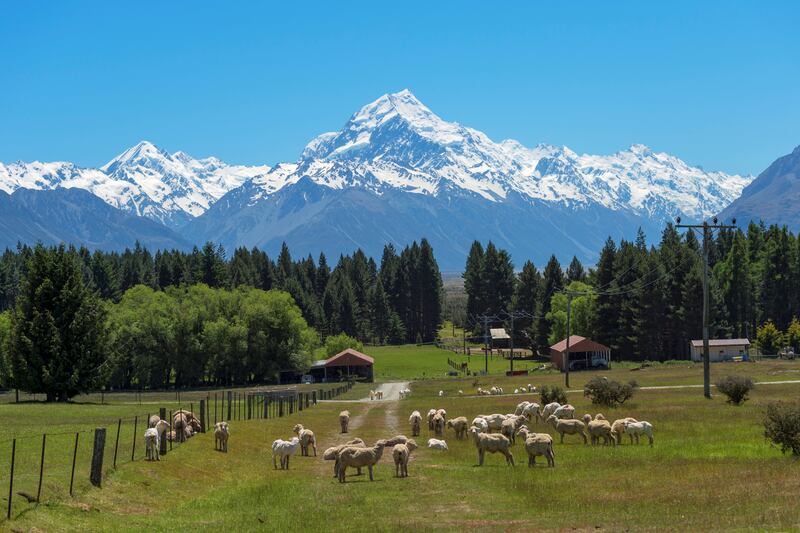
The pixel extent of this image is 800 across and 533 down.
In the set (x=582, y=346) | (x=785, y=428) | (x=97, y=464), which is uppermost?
(x=582, y=346)

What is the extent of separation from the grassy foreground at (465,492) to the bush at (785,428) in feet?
1.92

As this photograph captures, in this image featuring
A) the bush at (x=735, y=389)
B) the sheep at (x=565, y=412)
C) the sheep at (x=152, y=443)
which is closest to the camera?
the sheep at (x=152, y=443)

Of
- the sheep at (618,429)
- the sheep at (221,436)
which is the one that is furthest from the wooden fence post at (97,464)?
the sheep at (618,429)

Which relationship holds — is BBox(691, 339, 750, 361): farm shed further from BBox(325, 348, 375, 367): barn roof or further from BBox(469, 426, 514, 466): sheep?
BBox(469, 426, 514, 466): sheep

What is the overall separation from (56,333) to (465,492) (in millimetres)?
52134

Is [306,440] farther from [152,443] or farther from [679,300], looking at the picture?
[679,300]

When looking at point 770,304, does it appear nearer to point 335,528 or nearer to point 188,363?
point 188,363

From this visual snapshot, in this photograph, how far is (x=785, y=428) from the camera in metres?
29.7

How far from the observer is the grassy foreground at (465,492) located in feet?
70.1

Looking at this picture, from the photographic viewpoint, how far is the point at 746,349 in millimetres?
120875

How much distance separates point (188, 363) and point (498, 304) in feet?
283

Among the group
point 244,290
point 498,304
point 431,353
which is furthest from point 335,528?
point 498,304

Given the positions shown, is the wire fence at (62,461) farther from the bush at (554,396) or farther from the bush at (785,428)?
the bush at (554,396)

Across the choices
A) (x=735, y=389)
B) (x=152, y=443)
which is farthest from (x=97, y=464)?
(x=735, y=389)
